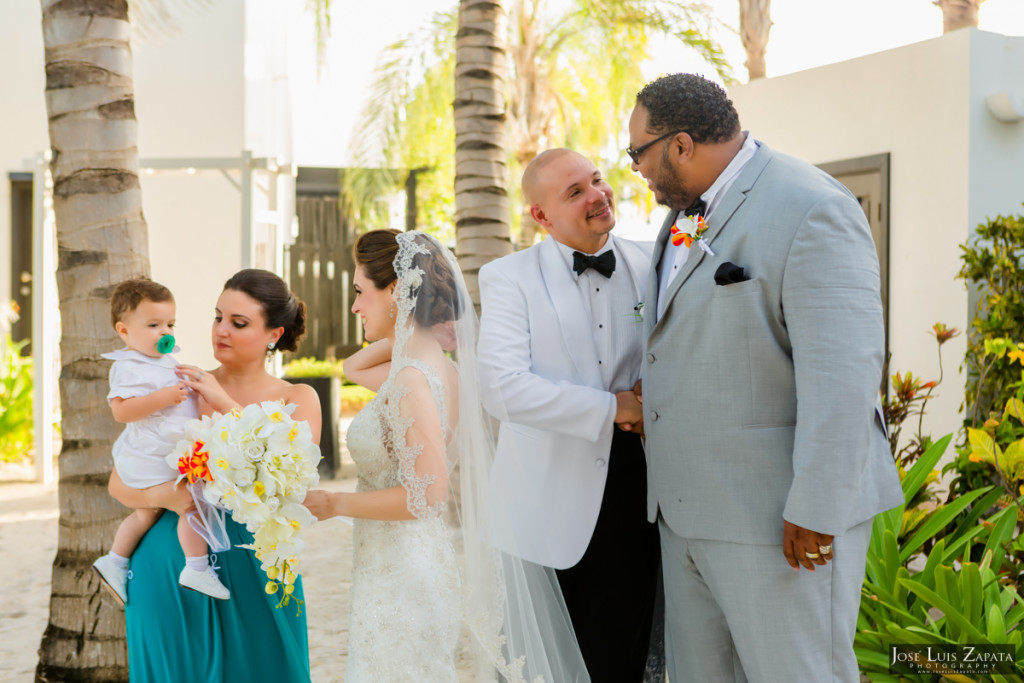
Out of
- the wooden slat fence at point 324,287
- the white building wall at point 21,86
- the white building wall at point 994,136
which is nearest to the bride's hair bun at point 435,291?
the white building wall at point 994,136

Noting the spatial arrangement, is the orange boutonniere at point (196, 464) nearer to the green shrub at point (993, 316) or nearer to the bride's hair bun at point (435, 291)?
the bride's hair bun at point (435, 291)

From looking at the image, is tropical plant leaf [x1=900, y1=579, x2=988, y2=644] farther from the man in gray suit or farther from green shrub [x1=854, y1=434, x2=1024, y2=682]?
the man in gray suit

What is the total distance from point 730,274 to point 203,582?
1.86 meters

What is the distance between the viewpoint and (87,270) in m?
3.94

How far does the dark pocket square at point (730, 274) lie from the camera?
7.95 ft

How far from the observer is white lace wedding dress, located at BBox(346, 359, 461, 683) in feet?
8.97

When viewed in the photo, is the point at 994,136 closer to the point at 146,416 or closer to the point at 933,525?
the point at 933,525

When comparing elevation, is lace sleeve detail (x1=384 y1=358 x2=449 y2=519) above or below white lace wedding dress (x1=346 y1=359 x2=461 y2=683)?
above

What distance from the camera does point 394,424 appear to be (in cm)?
266

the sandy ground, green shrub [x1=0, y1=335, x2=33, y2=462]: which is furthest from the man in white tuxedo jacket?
green shrub [x1=0, y1=335, x2=33, y2=462]

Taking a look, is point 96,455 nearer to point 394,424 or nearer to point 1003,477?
point 394,424

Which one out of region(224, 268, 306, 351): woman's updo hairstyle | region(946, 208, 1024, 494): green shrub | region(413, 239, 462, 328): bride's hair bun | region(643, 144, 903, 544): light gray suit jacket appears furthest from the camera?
region(946, 208, 1024, 494): green shrub

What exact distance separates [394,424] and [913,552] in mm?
3044

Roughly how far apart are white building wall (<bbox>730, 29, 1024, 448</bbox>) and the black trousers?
12.9 feet
